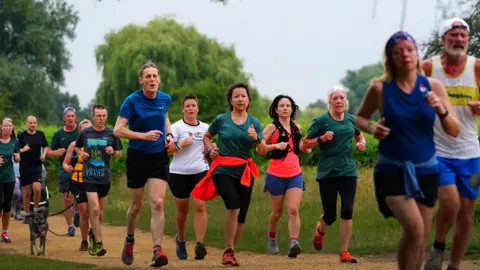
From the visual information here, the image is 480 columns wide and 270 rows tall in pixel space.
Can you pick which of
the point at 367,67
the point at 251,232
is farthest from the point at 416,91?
the point at 367,67

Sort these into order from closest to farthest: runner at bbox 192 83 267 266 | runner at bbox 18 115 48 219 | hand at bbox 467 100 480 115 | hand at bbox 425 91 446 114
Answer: hand at bbox 425 91 446 114
hand at bbox 467 100 480 115
runner at bbox 192 83 267 266
runner at bbox 18 115 48 219

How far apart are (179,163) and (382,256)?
10.3 ft

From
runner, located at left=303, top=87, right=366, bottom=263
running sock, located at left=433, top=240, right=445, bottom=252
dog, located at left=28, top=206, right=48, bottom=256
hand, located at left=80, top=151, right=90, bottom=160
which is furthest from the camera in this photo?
dog, located at left=28, top=206, right=48, bottom=256

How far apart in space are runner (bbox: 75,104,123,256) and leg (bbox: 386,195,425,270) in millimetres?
7621

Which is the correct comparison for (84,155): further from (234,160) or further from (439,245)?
(439,245)

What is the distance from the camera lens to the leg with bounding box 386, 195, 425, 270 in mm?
8344

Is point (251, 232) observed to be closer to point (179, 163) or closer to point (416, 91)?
point (179, 163)

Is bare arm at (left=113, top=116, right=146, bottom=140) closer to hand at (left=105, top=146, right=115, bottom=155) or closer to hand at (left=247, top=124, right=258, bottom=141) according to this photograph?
hand at (left=247, top=124, right=258, bottom=141)

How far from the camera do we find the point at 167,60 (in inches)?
2682

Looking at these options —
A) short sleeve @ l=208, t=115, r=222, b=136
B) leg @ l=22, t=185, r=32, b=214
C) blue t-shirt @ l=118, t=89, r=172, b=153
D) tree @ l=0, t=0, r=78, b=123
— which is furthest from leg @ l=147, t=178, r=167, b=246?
tree @ l=0, t=0, r=78, b=123

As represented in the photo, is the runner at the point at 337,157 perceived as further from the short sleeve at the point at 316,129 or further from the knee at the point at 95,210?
the knee at the point at 95,210

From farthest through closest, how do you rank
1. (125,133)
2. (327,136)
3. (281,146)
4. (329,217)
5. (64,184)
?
(64,184) < (281,146) < (329,217) < (327,136) < (125,133)

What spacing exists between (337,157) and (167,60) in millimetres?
54954

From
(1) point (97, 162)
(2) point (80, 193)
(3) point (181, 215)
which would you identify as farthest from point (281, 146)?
(2) point (80, 193)
